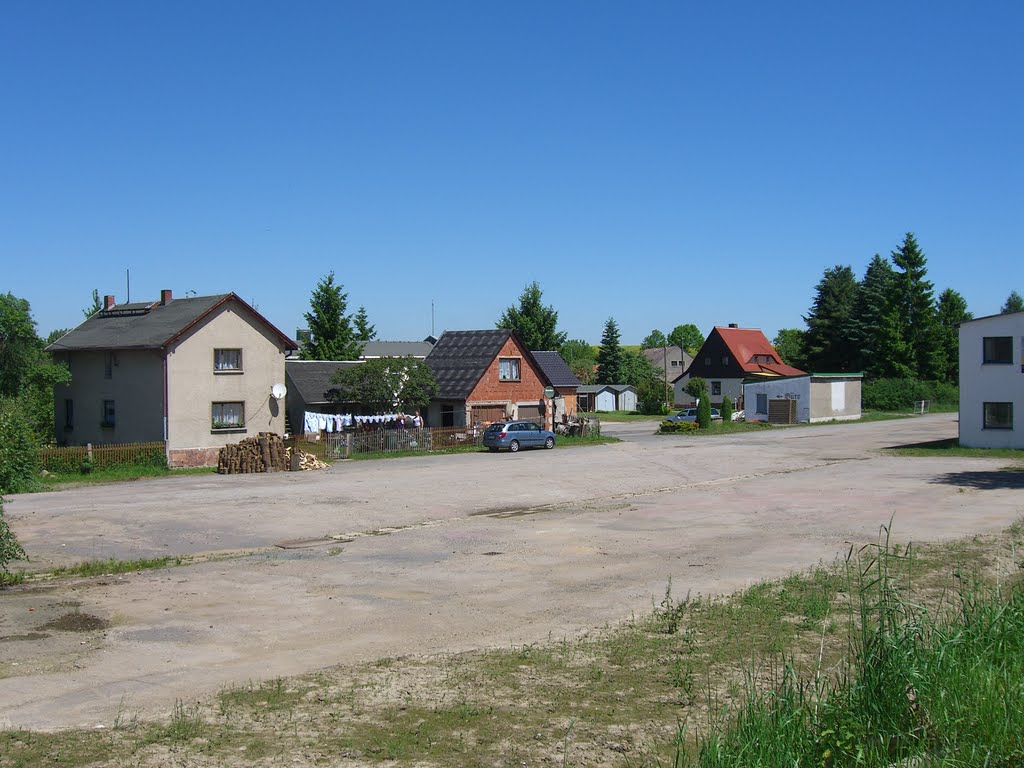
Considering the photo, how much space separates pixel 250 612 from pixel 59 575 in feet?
17.7

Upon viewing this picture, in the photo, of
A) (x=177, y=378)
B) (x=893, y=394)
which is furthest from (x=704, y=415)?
(x=177, y=378)

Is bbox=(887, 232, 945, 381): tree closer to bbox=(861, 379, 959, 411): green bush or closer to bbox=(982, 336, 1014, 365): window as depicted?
bbox=(861, 379, 959, 411): green bush

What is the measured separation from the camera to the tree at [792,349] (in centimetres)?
9762

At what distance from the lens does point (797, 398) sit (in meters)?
69.0

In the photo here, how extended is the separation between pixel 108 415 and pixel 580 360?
10731cm

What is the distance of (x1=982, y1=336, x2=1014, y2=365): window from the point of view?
43906 millimetres

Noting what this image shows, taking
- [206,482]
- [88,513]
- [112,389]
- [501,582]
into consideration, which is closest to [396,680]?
[501,582]

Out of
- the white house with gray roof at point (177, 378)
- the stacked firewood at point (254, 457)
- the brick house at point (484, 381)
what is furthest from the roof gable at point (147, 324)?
the brick house at point (484, 381)

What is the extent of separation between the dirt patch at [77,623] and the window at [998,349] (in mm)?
42434

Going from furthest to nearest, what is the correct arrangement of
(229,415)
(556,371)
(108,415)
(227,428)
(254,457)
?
(556,371), (108,415), (229,415), (227,428), (254,457)

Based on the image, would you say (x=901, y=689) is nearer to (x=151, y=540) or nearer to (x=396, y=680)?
(x=396, y=680)

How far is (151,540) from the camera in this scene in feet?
68.8

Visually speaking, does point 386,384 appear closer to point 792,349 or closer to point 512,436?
point 512,436

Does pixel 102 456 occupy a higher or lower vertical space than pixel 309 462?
higher
